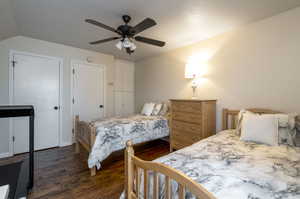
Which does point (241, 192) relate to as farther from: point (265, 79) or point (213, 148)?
point (265, 79)

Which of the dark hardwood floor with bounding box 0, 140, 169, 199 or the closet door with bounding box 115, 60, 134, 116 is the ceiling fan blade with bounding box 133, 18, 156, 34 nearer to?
the dark hardwood floor with bounding box 0, 140, 169, 199

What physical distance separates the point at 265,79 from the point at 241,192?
2052 mm

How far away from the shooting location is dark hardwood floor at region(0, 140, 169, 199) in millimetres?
1729

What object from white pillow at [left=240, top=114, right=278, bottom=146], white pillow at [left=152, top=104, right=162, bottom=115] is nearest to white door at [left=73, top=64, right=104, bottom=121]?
white pillow at [left=152, top=104, right=162, bottom=115]

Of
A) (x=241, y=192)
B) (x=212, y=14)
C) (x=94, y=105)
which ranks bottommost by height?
(x=241, y=192)

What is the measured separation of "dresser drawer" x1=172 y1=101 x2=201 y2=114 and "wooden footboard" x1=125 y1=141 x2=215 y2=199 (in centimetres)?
173

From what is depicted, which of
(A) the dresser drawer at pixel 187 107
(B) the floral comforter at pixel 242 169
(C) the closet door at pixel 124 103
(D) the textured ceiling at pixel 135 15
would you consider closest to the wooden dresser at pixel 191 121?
(A) the dresser drawer at pixel 187 107

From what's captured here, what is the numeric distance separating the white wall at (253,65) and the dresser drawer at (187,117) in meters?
0.58

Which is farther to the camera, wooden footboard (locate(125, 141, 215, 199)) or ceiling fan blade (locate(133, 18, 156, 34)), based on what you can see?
ceiling fan blade (locate(133, 18, 156, 34))

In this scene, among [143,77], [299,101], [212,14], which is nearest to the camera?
[299,101]

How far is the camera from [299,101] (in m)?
1.88

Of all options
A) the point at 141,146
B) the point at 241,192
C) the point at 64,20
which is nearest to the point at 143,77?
the point at 141,146

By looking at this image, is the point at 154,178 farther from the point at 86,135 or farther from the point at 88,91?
the point at 88,91

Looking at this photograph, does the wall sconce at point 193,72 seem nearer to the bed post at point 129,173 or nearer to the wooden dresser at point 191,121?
the wooden dresser at point 191,121
